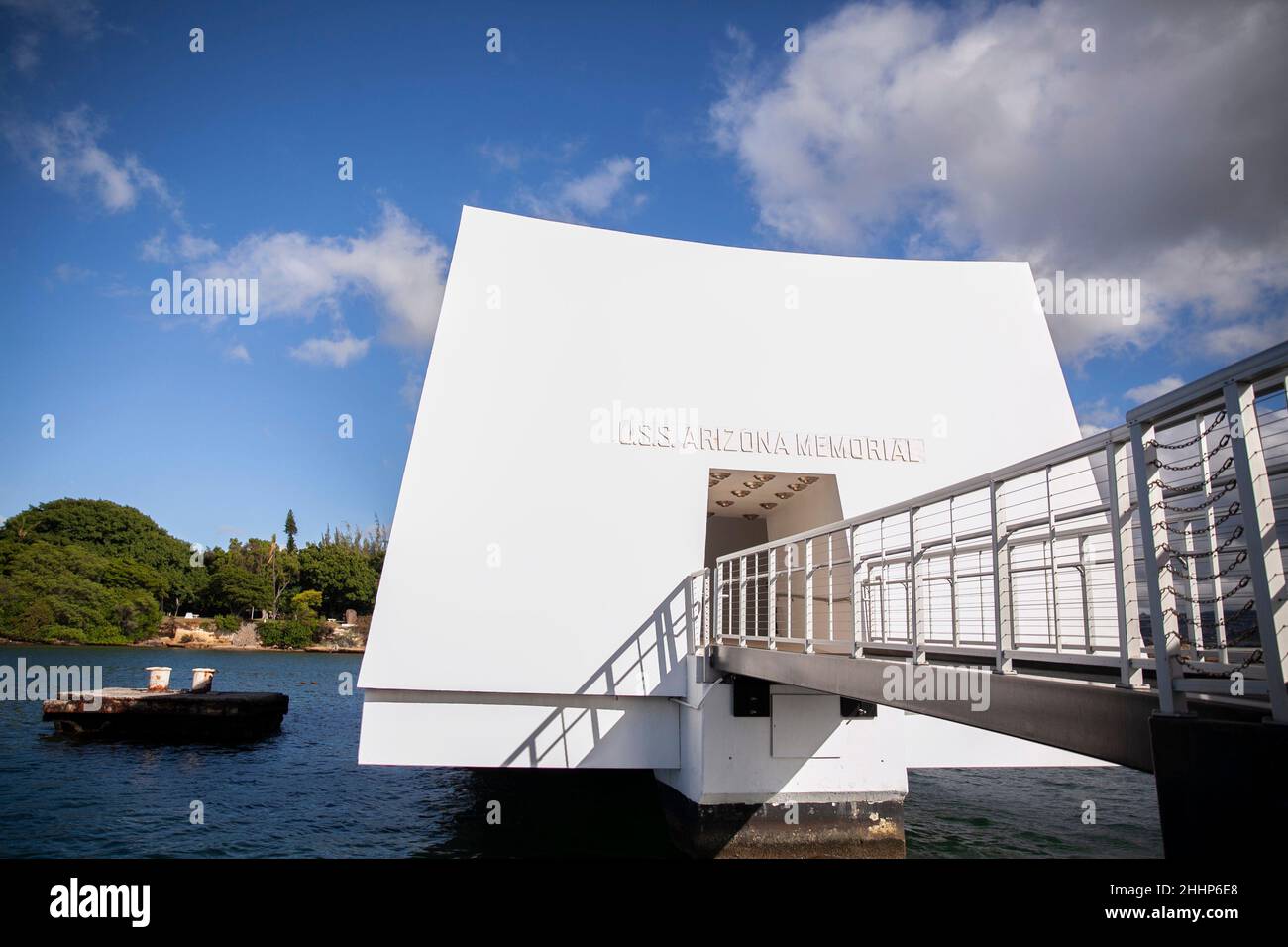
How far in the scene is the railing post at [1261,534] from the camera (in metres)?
2.91

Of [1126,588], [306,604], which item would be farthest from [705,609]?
[306,604]

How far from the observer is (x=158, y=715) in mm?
21578

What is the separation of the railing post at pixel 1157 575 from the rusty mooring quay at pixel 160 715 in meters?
22.8

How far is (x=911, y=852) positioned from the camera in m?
11.3

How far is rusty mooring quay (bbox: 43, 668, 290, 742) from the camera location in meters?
21.4

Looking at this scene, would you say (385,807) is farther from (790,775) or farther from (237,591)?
(237,591)

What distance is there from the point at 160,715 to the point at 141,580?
45745 millimetres

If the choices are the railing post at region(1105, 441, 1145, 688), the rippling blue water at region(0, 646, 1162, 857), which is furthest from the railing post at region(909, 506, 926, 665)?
the rippling blue water at region(0, 646, 1162, 857)

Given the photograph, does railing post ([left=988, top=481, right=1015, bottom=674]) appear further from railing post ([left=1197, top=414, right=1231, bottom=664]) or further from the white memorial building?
the white memorial building

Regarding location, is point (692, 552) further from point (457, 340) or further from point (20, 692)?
point (20, 692)

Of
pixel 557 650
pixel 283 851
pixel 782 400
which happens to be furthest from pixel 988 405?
pixel 283 851

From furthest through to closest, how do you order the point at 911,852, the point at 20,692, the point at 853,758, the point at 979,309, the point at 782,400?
the point at 20,692 < the point at 979,309 < the point at 782,400 < the point at 911,852 < the point at 853,758

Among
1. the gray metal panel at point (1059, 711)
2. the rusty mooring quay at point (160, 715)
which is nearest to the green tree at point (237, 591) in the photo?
the rusty mooring quay at point (160, 715)
